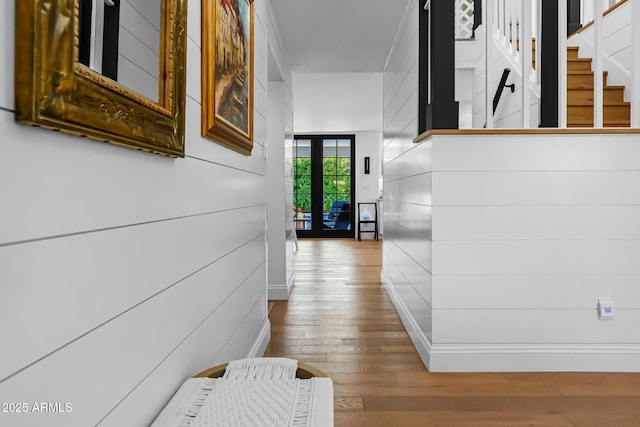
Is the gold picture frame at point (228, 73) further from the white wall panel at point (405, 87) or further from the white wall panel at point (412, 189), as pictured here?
the white wall panel at point (405, 87)

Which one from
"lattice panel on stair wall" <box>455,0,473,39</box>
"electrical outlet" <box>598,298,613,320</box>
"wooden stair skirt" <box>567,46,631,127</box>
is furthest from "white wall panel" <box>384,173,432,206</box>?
"lattice panel on stair wall" <box>455,0,473,39</box>

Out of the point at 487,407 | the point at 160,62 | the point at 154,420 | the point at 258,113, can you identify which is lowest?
the point at 487,407

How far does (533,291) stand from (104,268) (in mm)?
2160

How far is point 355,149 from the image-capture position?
10148mm

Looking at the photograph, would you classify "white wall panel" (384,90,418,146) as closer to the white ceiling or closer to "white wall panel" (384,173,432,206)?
"white wall panel" (384,173,432,206)

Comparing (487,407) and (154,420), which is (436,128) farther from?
(154,420)

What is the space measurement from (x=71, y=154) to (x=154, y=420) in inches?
26.7

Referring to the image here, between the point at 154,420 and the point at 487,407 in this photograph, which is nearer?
the point at 154,420

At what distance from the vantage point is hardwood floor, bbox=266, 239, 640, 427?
190 cm

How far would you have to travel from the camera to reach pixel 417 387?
220 centimetres

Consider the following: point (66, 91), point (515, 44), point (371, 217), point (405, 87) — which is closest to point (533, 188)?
point (405, 87)

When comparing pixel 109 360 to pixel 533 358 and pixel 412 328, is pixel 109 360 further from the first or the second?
pixel 412 328

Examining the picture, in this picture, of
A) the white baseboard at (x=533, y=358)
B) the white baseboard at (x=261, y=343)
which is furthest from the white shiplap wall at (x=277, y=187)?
the white baseboard at (x=533, y=358)

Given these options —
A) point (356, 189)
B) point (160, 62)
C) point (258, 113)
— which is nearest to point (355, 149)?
point (356, 189)
